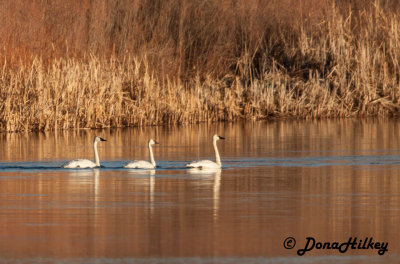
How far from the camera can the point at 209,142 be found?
67.1 feet

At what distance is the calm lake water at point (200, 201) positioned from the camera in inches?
340

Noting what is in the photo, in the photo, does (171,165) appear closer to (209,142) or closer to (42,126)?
(209,142)

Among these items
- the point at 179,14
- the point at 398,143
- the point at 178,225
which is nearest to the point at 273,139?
the point at 398,143

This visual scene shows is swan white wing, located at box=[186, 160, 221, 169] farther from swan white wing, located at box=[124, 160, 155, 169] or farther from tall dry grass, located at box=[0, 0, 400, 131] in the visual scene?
tall dry grass, located at box=[0, 0, 400, 131]

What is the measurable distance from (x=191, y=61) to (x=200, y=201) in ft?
57.0

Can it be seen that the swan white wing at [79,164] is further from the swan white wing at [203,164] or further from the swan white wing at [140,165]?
the swan white wing at [203,164]

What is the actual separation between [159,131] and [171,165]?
6.73 meters

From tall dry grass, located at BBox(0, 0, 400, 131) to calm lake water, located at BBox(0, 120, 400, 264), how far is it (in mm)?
2878

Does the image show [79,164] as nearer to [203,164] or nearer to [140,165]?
[140,165]

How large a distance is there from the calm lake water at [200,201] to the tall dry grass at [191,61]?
113 inches

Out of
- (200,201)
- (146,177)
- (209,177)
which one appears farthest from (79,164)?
(200,201)

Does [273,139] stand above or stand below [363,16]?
below

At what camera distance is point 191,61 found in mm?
28656

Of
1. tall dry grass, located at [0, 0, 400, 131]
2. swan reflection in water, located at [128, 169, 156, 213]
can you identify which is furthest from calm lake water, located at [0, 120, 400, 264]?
tall dry grass, located at [0, 0, 400, 131]
